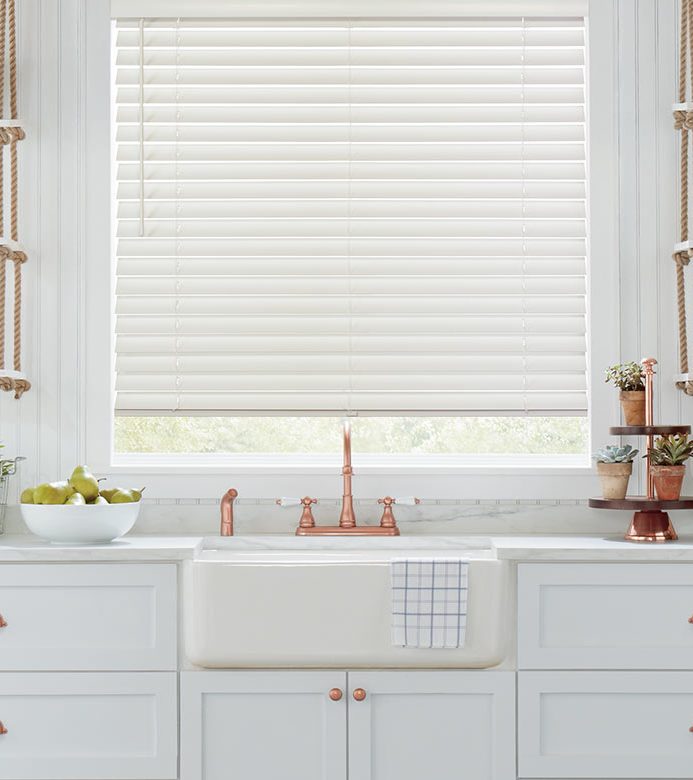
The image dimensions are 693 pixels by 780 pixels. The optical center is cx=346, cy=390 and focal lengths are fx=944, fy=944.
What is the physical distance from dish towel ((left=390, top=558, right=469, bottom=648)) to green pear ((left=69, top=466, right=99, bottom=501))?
75 cm

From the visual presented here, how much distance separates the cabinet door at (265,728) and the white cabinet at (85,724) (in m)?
0.05

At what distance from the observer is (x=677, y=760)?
81.0 inches

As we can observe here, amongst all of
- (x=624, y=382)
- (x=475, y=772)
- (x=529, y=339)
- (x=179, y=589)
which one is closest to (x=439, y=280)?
(x=529, y=339)

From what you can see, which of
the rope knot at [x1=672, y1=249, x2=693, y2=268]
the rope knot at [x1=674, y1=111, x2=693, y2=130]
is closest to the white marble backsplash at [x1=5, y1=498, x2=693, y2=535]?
the rope knot at [x1=672, y1=249, x2=693, y2=268]

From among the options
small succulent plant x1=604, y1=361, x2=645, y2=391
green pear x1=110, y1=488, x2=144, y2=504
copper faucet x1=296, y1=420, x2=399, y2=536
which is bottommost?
copper faucet x1=296, y1=420, x2=399, y2=536

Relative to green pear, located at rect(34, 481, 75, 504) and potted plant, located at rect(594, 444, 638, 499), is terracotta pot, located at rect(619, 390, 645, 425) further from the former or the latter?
green pear, located at rect(34, 481, 75, 504)

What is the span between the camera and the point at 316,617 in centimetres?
205

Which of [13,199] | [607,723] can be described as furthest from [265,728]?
[13,199]

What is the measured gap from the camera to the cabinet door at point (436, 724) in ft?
6.75

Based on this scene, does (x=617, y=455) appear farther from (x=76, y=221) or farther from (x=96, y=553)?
(x=76, y=221)

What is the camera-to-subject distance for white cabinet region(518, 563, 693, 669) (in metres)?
2.06

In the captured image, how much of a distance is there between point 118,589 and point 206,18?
1543mm

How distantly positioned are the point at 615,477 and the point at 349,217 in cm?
98

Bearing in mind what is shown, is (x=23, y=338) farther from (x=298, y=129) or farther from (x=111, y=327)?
(x=298, y=129)
